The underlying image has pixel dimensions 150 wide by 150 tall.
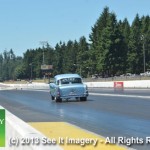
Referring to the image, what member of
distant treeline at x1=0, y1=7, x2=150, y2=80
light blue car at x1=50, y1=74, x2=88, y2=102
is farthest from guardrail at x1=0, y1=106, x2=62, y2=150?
distant treeline at x1=0, y1=7, x2=150, y2=80

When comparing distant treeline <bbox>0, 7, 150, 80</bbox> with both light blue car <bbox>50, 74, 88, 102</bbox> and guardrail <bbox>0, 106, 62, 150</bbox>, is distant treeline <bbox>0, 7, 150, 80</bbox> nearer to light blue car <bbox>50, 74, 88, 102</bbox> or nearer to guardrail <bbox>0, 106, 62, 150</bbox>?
light blue car <bbox>50, 74, 88, 102</bbox>

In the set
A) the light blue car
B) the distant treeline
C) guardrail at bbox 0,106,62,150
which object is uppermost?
the distant treeline

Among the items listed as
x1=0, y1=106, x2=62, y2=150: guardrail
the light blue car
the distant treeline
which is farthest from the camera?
the distant treeline

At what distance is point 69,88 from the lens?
3306 centimetres

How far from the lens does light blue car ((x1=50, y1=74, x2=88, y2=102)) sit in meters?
33.0

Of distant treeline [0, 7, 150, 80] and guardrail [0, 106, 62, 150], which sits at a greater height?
distant treeline [0, 7, 150, 80]

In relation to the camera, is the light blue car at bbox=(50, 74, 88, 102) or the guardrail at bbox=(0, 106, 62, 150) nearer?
the guardrail at bbox=(0, 106, 62, 150)

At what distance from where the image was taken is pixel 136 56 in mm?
131375

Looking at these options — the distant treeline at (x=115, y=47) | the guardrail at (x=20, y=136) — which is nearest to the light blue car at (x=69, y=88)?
the guardrail at (x=20, y=136)

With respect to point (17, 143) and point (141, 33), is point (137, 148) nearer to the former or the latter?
point (17, 143)

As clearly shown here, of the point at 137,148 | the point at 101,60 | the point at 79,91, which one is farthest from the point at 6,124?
the point at 101,60

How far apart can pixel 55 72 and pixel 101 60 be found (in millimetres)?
78071

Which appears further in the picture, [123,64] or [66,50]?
[66,50]

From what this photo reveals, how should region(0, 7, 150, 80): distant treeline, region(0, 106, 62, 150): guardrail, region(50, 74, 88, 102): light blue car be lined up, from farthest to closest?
region(0, 7, 150, 80): distant treeline → region(50, 74, 88, 102): light blue car → region(0, 106, 62, 150): guardrail
